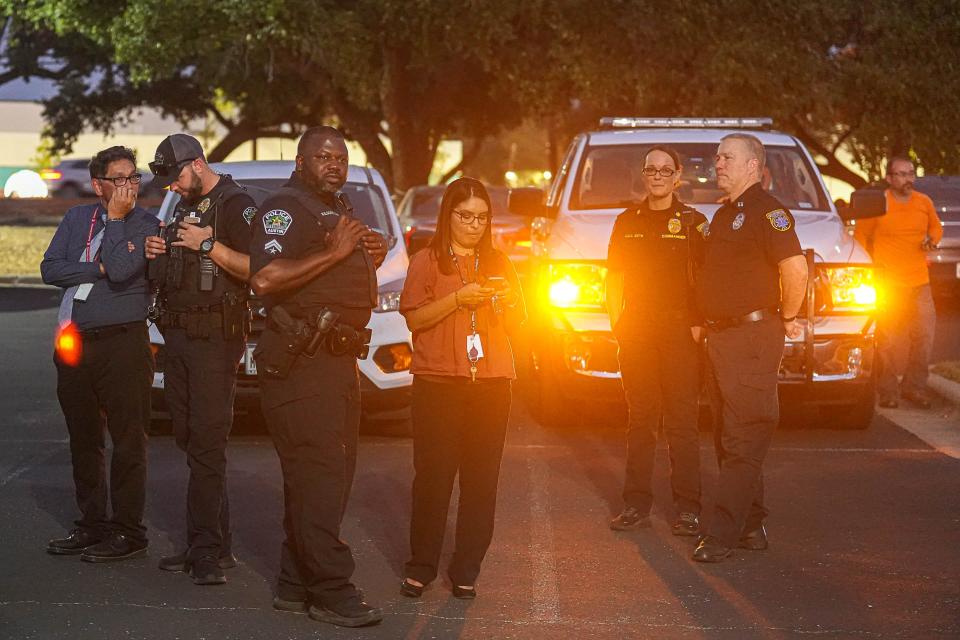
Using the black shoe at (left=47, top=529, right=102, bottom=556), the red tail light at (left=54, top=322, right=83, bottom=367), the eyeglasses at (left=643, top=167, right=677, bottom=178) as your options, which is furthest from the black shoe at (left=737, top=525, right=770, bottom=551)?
the red tail light at (left=54, top=322, right=83, bottom=367)

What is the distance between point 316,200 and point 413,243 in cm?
539

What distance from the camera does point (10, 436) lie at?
1098 centimetres

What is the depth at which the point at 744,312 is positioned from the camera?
746 cm

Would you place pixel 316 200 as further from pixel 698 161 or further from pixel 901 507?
pixel 698 161

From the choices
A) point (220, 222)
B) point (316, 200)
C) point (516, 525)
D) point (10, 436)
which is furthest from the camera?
point (10, 436)

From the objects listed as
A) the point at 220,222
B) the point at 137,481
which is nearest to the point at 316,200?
the point at 220,222

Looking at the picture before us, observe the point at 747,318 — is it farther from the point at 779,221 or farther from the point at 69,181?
the point at 69,181

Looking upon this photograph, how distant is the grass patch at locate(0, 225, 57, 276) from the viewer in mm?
28250

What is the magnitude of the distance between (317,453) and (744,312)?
2.15 meters

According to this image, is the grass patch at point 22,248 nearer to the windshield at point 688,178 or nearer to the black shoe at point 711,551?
the windshield at point 688,178

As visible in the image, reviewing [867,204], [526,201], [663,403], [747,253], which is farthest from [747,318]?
[526,201]

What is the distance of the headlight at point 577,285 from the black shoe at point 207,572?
14.0 ft

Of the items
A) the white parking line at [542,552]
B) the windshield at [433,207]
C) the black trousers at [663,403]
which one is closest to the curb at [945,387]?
the white parking line at [542,552]

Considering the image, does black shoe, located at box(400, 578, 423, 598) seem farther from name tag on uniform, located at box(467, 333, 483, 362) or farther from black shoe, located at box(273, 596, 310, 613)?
name tag on uniform, located at box(467, 333, 483, 362)
